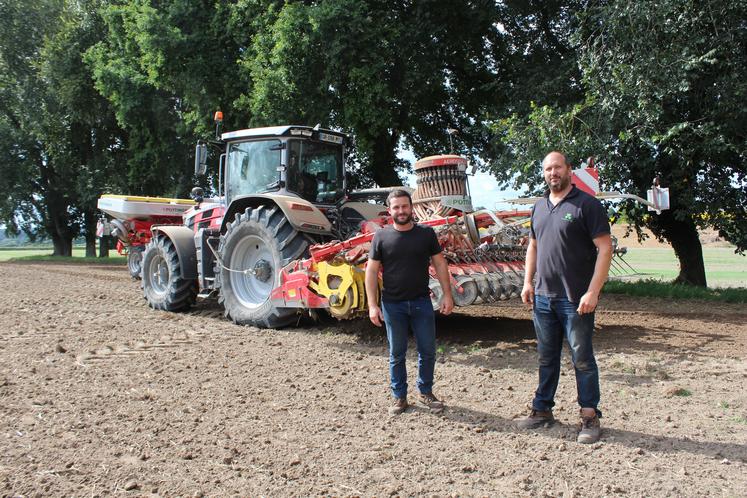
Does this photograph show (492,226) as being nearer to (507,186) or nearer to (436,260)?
(436,260)

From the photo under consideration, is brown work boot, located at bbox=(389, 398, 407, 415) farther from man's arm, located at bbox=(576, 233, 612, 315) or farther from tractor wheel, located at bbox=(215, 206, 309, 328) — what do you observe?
tractor wheel, located at bbox=(215, 206, 309, 328)

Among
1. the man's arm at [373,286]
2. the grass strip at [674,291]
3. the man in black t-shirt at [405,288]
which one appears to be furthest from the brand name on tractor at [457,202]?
the grass strip at [674,291]

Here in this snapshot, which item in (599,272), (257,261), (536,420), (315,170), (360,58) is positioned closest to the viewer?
(599,272)

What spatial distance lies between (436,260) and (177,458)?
6.86 feet

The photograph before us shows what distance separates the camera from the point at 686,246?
12695 millimetres

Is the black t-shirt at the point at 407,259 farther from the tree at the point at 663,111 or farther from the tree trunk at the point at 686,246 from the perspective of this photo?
the tree trunk at the point at 686,246

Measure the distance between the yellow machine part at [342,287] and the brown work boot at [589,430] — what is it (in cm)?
287

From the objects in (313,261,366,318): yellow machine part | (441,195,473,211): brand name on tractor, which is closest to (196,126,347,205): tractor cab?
(313,261,366,318): yellow machine part

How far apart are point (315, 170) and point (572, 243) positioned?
486cm

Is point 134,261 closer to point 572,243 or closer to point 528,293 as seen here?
point 528,293

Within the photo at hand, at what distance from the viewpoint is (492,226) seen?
701cm

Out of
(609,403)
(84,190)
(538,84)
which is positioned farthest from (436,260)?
(84,190)

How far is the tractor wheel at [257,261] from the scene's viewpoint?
290 inches

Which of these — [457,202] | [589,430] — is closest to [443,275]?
[589,430]
